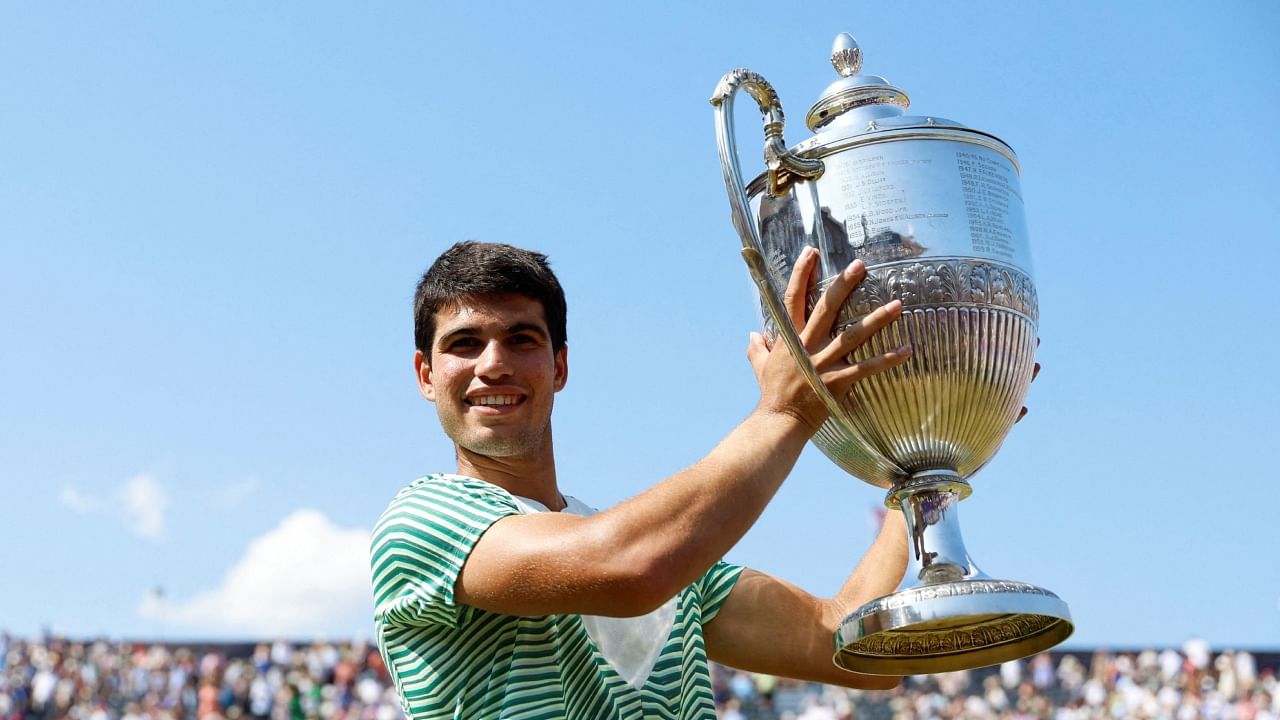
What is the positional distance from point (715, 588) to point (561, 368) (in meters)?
0.59

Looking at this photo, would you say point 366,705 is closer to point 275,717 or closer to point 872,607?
point 275,717

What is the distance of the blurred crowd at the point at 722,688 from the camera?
20359 millimetres

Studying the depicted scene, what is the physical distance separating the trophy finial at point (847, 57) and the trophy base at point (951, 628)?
1061 mm

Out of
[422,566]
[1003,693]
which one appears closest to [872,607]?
[422,566]

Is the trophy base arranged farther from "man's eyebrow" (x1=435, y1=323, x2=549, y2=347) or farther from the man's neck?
"man's eyebrow" (x1=435, y1=323, x2=549, y2=347)

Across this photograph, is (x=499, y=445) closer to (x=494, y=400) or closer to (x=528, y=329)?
(x=494, y=400)

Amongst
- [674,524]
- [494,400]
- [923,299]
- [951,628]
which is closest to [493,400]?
[494,400]

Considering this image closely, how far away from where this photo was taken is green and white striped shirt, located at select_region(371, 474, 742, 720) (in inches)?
99.9

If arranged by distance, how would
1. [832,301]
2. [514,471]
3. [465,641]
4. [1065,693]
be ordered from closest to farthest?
[832,301]
[465,641]
[514,471]
[1065,693]

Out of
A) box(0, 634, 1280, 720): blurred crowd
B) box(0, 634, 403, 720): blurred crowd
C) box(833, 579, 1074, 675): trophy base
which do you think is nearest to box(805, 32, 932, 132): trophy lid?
box(833, 579, 1074, 675): trophy base

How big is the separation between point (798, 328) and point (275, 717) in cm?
1984

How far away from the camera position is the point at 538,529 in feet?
7.88

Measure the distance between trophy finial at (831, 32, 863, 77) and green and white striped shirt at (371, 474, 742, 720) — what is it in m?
1.12

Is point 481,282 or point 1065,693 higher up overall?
point 1065,693
